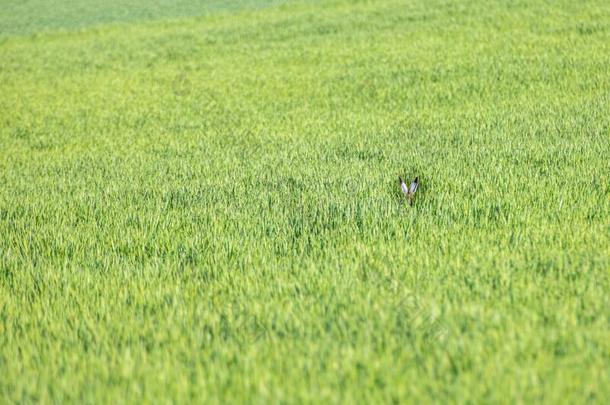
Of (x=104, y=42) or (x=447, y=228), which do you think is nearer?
(x=447, y=228)

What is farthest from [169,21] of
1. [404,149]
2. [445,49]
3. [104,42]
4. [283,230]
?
[283,230]

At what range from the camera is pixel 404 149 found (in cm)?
676

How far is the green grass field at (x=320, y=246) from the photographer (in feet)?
8.01

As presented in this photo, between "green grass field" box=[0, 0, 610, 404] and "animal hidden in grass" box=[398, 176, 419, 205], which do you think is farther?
"animal hidden in grass" box=[398, 176, 419, 205]

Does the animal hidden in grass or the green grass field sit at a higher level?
the animal hidden in grass

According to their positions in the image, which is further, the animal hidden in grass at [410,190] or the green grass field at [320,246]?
the animal hidden in grass at [410,190]

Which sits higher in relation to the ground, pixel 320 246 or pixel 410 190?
pixel 410 190

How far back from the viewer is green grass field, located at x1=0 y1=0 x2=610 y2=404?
2441mm

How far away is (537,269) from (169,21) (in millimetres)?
23192

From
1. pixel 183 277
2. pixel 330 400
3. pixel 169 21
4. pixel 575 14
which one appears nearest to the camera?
pixel 330 400

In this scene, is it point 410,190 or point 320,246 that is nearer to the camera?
point 320,246

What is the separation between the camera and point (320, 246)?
386cm

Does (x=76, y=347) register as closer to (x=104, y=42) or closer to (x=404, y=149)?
(x=404, y=149)

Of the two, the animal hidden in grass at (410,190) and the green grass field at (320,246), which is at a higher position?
the animal hidden in grass at (410,190)
